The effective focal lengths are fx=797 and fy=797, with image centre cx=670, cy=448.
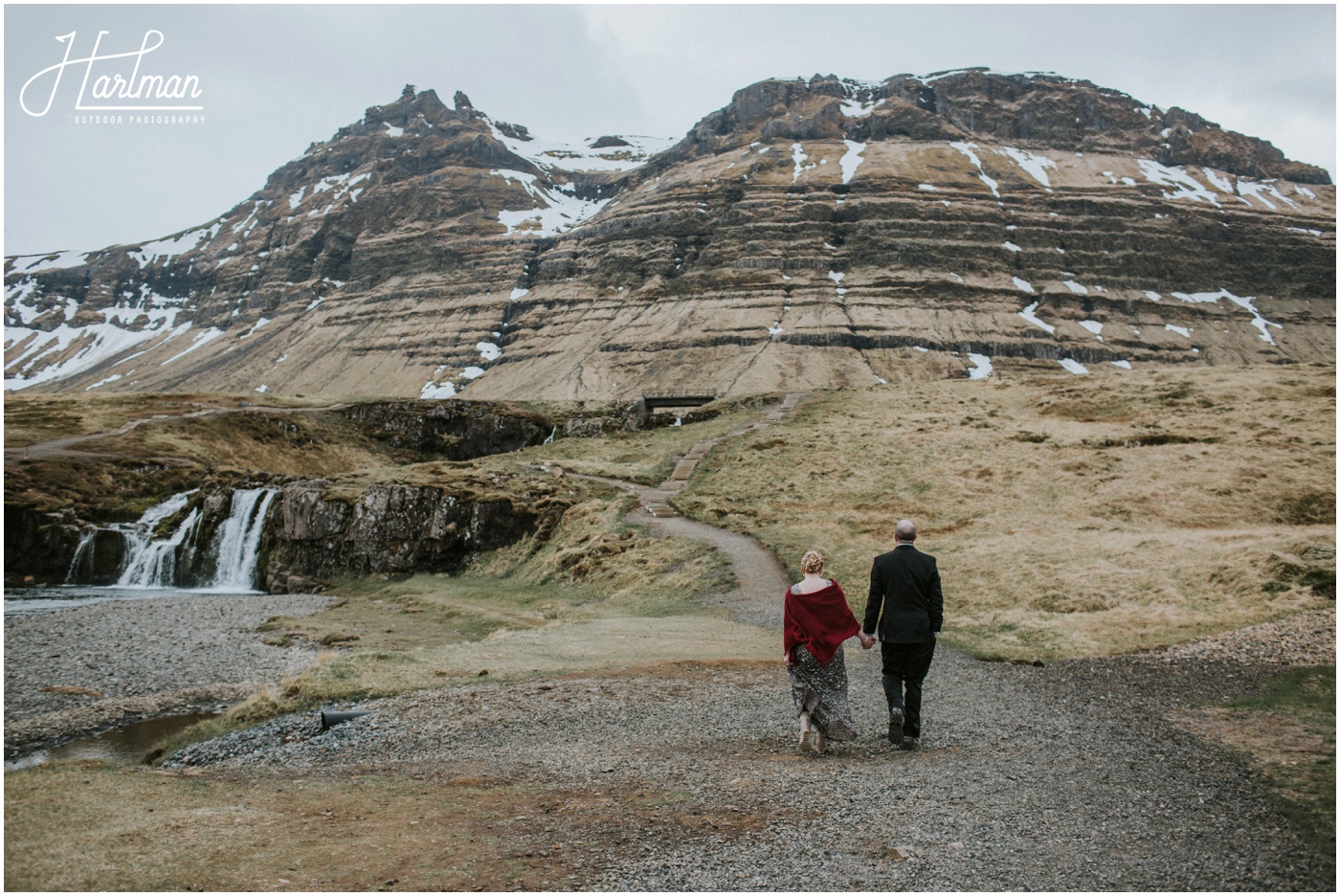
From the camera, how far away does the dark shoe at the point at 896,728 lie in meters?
10.9

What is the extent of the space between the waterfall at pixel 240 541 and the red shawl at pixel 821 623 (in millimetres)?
38181

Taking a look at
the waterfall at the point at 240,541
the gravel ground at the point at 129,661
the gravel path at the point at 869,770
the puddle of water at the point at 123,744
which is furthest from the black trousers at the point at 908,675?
the waterfall at the point at 240,541

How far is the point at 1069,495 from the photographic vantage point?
3694cm

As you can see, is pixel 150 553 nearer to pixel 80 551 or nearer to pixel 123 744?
pixel 80 551

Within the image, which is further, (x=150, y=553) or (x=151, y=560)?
(x=150, y=553)

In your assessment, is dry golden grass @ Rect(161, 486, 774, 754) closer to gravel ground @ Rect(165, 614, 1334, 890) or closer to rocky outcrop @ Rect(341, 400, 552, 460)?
gravel ground @ Rect(165, 614, 1334, 890)

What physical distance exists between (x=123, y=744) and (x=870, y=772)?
584 inches

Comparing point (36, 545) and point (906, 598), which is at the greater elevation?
point (906, 598)

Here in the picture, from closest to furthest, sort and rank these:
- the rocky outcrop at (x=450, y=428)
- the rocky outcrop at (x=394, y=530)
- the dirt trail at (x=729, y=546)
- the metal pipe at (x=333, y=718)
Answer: the metal pipe at (x=333, y=718) < the dirt trail at (x=729, y=546) < the rocky outcrop at (x=394, y=530) < the rocky outcrop at (x=450, y=428)

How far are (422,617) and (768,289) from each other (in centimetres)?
17179

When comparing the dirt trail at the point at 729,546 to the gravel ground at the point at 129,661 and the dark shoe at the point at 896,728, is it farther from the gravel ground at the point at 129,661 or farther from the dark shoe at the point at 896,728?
the gravel ground at the point at 129,661

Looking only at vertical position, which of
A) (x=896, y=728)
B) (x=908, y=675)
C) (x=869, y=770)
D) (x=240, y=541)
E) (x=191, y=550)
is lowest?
(x=191, y=550)

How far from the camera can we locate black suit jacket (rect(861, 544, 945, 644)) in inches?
425

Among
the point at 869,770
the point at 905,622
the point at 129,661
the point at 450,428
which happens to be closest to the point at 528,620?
the point at 129,661
